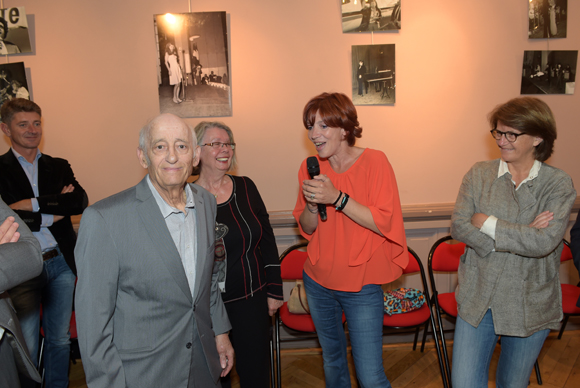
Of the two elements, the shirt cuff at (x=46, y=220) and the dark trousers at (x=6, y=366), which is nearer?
the dark trousers at (x=6, y=366)

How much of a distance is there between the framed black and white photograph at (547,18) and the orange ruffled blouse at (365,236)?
7.75 ft

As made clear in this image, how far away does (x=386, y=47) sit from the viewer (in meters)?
3.15

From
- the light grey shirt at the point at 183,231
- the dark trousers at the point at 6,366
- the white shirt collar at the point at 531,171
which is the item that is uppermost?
the white shirt collar at the point at 531,171

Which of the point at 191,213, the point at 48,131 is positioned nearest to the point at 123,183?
the point at 48,131

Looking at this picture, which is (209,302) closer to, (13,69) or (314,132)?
(314,132)

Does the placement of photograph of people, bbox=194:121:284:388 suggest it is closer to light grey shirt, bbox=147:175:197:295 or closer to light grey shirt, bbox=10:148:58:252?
light grey shirt, bbox=147:175:197:295

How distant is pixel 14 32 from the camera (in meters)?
3.05

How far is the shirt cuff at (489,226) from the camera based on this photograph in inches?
71.7

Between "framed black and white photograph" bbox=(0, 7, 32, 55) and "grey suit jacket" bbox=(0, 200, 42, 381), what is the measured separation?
7.84 feet

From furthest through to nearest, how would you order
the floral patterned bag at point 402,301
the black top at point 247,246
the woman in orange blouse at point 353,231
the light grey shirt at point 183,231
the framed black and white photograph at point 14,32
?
1. the framed black and white photograph at point 14,32
2. the floral patterned bag at point 402,301
3. the black top at point 247,246
4. the woman in orange blouse at point 353,231
5. the light grey shirt at point 183,231

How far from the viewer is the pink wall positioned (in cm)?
309

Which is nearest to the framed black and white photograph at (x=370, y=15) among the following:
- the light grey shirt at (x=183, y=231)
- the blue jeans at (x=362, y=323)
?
the blue jeans at (x=362, y=323)

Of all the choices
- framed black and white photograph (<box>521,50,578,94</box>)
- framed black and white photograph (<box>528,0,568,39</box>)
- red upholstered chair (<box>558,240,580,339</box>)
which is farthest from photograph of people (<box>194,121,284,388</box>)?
framed black and white photograph (<box>528,0,568,39</box>)

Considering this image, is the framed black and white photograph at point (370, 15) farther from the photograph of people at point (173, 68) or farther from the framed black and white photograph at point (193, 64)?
the photograph of people at point (173, 68)
